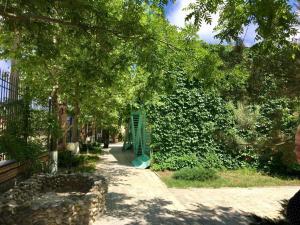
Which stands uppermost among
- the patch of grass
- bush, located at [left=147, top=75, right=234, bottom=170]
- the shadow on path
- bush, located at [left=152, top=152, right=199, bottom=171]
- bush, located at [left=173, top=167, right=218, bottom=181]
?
bush, located at [left=147, top=75, right=234, bottom=170]

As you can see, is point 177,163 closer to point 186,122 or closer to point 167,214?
point 186,122

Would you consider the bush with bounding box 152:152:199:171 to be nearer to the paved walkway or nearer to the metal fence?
the paved walkway

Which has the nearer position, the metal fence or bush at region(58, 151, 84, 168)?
the metal fence

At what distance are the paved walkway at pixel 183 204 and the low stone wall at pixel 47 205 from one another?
567 millimetres

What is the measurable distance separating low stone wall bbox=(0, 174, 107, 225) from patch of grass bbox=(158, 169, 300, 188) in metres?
3.72

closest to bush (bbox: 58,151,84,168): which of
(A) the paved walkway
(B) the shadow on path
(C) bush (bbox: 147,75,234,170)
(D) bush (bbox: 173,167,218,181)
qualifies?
(C) bush (bbox: 147,75,234,170)

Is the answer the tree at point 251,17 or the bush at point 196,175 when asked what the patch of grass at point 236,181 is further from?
the tree at point 251,17

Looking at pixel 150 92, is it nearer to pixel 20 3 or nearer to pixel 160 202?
pixel 160 202

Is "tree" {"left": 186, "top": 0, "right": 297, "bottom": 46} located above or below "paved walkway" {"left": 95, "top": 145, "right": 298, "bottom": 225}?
above

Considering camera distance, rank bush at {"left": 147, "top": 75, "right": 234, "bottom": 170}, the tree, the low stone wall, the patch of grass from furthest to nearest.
→ bush at {"left": 147, "top": 75, "right": 234, "bottom": 170}
the patch of grass
the low stone wall
the tree

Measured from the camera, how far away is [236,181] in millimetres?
14055

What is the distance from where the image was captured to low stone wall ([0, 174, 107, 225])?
7.14 metres

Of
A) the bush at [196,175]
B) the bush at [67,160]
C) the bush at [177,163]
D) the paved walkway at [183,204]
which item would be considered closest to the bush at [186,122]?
the bush at [177,163]

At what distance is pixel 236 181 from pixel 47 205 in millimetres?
8304
